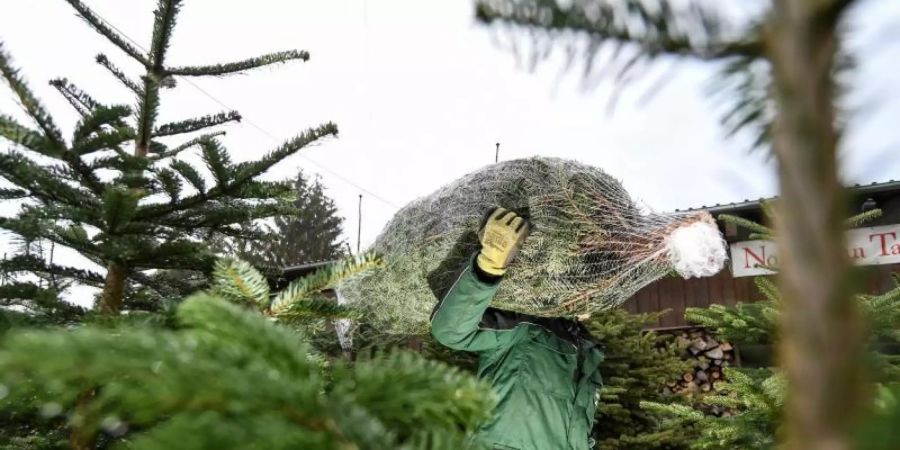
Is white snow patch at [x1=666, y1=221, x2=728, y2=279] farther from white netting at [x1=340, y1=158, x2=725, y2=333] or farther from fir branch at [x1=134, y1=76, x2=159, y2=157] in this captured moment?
fir branch at [x1=134, y1=76, x2=159, y2=157]

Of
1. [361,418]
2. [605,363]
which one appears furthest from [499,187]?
[605,363]

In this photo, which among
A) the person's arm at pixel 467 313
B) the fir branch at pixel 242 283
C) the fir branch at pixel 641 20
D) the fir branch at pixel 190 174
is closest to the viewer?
the fir branch at pixel 641 20

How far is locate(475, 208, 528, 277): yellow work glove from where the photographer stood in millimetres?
2582

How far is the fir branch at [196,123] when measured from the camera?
2.83 meters

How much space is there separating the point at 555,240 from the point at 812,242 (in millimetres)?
Result: 2500

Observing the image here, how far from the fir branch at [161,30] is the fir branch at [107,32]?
0.04 metres

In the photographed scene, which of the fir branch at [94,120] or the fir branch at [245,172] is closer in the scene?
the fir branch at [94,120]

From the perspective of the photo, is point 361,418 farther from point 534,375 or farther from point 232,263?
point 534,375

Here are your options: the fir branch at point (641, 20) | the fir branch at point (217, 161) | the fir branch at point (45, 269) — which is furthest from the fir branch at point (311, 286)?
the fir branch at point (45, 269)

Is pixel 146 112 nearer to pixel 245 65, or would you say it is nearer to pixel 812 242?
pixel 245 65

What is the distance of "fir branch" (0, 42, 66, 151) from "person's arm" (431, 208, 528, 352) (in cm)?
144

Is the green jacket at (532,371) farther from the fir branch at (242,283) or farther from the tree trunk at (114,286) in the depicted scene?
the fir branch at (242,283)

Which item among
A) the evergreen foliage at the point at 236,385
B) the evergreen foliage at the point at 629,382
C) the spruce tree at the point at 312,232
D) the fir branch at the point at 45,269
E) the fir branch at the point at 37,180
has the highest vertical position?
the spruce tree at the point at 312,232

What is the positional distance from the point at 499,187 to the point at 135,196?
4.67 feet
